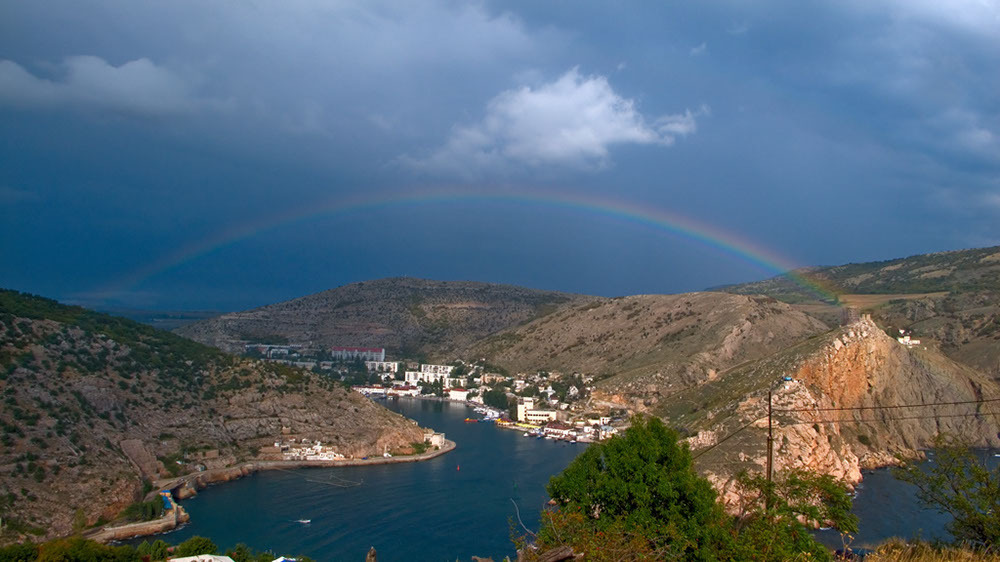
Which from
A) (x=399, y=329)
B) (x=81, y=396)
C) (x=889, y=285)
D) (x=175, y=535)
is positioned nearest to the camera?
(x=175, y=535)

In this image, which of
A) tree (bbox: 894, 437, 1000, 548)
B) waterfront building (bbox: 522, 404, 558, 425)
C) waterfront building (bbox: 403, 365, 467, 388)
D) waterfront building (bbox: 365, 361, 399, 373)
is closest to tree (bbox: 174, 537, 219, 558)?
tree (bbox: 894, 437, 1000, 548)

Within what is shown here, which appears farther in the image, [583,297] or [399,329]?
[583,297]

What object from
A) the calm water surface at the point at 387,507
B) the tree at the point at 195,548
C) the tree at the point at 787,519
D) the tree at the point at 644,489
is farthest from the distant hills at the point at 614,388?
the tree at the point at 787,519

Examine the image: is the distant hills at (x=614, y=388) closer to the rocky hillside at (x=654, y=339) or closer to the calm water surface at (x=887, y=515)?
the rocky hillside at (x=654, y=339)

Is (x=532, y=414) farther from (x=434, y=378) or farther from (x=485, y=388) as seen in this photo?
(x=434, y=378)

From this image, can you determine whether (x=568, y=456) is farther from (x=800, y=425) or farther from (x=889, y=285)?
(x=889, y=285)

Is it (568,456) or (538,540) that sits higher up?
(538,540)

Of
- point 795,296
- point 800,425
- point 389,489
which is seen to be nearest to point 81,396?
point 389,489
